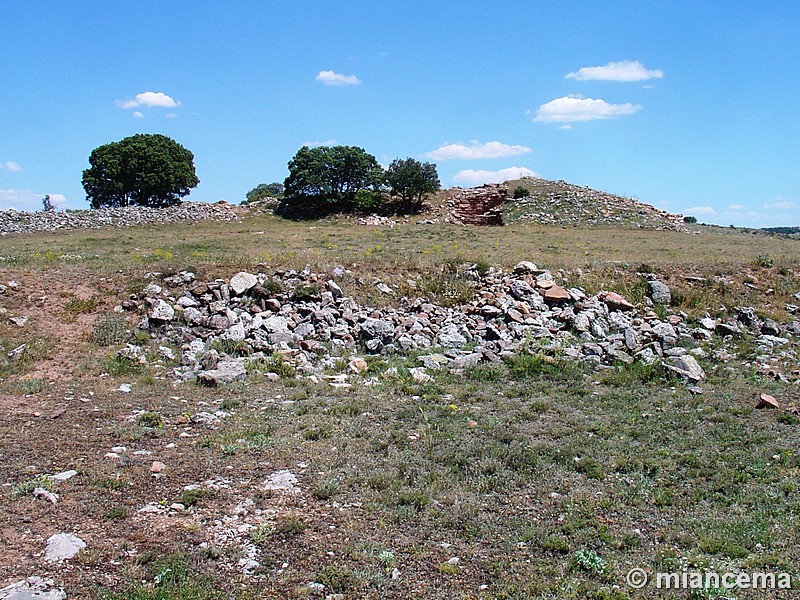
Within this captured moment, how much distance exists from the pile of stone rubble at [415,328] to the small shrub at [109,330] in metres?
0.45

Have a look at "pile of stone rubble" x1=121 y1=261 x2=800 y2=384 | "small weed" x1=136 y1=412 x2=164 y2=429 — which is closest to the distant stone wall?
"pile of stone rubble" x1=121 y1=261 x2=800 y2=384

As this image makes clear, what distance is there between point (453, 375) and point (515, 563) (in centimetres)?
637

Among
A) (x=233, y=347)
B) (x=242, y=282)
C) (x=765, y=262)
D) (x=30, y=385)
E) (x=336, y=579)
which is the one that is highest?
(x=765, y=262)

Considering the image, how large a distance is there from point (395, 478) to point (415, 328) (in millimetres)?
7179

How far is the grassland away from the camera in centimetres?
529

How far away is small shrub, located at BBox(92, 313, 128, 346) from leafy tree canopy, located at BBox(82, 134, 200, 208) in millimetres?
36682

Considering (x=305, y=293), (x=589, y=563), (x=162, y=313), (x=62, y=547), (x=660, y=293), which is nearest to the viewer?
(x=589, y=563)

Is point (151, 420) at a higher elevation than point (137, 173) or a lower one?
lower

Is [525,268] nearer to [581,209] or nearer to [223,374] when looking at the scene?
[223,374]

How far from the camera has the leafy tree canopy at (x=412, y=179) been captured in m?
45.8

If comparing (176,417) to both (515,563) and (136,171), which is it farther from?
(136,171)

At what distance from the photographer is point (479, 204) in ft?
159

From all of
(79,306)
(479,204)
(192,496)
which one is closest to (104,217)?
(79,306)

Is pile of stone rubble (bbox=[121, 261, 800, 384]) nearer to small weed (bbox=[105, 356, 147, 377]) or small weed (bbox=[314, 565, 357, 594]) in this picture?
small weed (bbox=[105, 356, 147, 377])
